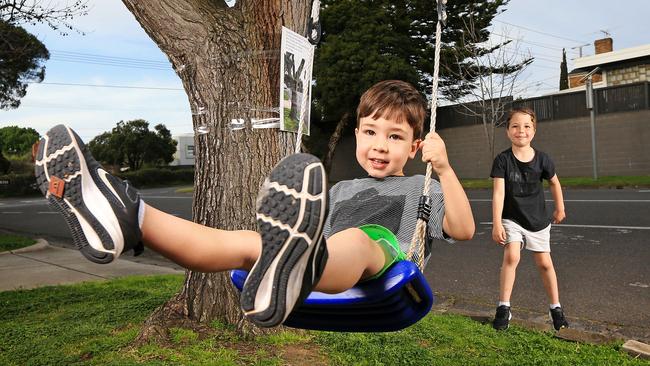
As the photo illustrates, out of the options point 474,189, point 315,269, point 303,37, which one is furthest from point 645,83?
point 315,269

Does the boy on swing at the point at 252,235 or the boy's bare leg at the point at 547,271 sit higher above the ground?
the boy on swing at the point at 252,235

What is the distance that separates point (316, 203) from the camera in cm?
159

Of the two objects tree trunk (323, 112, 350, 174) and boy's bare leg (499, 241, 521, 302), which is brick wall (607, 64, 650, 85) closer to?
tree trunk (323, 112, 350, 174)

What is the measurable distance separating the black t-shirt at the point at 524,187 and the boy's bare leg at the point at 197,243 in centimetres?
255

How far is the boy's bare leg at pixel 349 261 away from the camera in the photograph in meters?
1.81

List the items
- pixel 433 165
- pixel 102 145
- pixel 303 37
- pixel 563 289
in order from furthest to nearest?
pixel 102 145, pixel 563 289, pixel 303 37, pixel 433 165

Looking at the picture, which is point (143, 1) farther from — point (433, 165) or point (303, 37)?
point (433, 165)

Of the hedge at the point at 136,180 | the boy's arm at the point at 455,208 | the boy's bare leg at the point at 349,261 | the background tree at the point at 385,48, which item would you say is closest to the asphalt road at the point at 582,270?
the boy's arm at the point at 455,208

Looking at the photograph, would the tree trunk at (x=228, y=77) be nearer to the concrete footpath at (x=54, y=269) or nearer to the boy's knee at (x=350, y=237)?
the boy's knee at (x=350, y=237)

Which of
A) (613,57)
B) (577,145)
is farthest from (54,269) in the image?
(613,57)

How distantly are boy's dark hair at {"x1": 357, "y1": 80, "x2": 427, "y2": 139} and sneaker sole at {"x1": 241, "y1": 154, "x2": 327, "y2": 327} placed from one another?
759 mm

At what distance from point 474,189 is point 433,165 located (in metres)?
16.2

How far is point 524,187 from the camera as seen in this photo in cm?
393

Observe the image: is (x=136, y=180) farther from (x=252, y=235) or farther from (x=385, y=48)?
(x=252, y=235)
